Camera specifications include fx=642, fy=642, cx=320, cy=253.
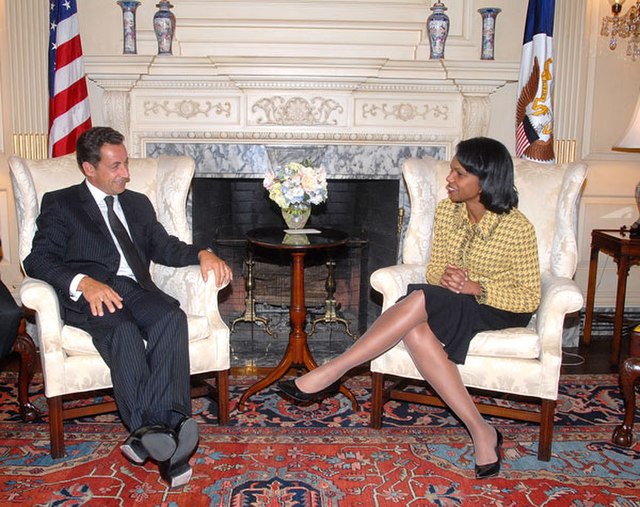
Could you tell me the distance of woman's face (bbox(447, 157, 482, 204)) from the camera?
2488 mm

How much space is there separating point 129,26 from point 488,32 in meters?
2.02

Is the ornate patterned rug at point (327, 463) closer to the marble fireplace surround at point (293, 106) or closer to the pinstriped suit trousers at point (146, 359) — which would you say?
the pinstriped suit trousers at point (146, 359)

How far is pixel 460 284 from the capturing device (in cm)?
246

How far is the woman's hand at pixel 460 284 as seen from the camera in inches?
96.9

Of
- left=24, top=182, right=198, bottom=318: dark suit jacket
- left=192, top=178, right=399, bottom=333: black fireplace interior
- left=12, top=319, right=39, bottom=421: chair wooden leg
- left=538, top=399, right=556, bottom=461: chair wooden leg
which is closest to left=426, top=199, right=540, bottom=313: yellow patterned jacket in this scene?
left=538, top=399, right=556, bottom=461: chair wooden leg

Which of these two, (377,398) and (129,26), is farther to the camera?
(129,26)

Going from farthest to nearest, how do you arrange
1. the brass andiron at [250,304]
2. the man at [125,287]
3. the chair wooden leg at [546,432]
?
the brass andiron at [250,304] → the chair wooden leg at [546,432] → the man at [125,287]

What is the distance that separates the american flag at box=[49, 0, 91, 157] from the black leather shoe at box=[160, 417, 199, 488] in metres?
2.06

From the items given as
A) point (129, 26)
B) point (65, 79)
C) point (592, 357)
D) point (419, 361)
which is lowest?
point (592, 357)

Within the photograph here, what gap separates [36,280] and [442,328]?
1556 millimetres

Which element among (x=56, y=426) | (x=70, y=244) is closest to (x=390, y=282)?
(x=70, y=244)

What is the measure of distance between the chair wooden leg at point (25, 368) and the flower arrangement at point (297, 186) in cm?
121

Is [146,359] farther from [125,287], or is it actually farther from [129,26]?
[129,26]

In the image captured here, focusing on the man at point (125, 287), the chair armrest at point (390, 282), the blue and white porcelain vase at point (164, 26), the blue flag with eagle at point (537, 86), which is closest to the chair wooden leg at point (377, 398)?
the chair armrest at point (390, 282)
